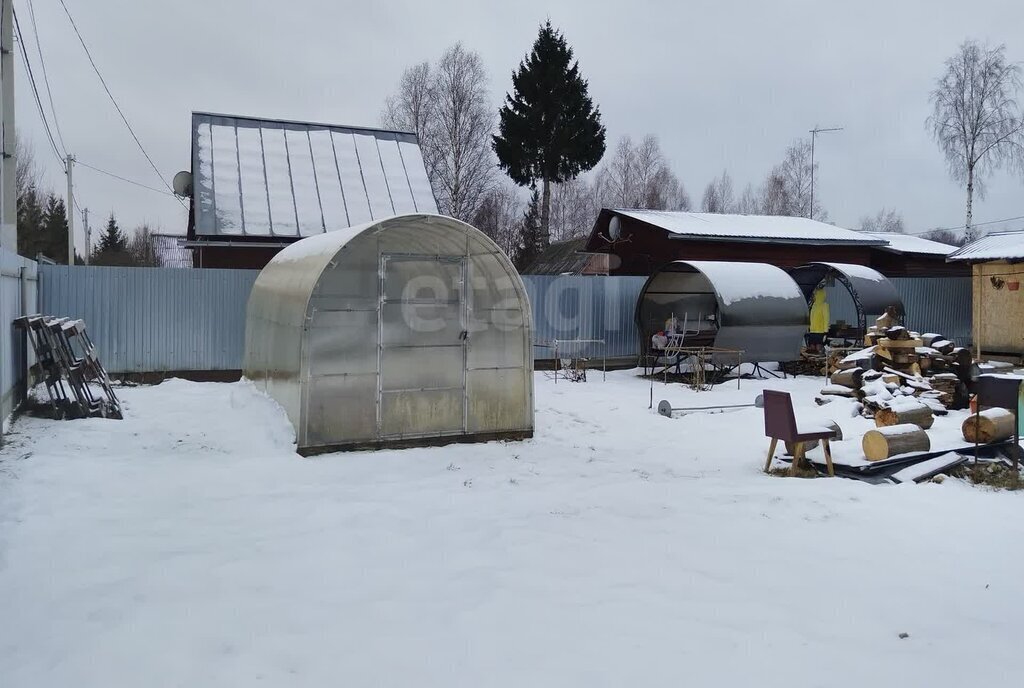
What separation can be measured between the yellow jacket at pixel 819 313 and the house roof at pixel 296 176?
9.59 metres

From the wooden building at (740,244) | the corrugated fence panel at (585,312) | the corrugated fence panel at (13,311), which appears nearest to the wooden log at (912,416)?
the corrugated fence panel at (585,312)

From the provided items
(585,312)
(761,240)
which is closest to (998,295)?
(761,240)

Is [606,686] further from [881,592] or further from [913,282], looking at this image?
[913,282]

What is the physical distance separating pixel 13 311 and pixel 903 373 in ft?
44.0

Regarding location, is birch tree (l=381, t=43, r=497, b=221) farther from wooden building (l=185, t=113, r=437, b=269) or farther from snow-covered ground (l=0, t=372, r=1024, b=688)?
snow-covered ground (l=0, t=372, r=1024, b=688)

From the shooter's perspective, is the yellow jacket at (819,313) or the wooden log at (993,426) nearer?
the wooden log at (993,426)

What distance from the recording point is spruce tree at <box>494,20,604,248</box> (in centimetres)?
3216

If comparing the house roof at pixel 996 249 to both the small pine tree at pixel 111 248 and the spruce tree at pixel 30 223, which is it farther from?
the small pine tree at pixel 111 248

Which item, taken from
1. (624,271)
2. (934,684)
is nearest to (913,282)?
(624,271)

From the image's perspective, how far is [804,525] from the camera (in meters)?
5.99

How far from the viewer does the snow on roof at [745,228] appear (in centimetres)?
1994

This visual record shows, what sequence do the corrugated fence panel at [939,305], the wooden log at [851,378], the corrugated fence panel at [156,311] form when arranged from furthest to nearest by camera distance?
the corrugated fence panel at [939,305]
the corrugated fence panel at [156,311]
the wooden log at [851,378]

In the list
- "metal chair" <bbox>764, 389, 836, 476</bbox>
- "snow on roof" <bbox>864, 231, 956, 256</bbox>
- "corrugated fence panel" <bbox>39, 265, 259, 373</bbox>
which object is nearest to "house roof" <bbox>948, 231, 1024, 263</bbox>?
"snow on roof" <bbox>864, 231, 956, 256</bbox>

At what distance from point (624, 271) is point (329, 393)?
52.4ft
